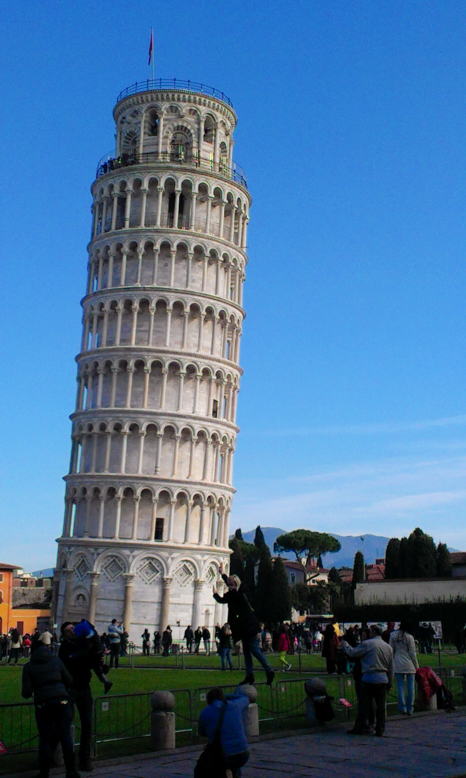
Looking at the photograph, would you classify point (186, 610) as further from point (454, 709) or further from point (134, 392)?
point (454, 709)

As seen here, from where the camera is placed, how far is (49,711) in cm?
1194

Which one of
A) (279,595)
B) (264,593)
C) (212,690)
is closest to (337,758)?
Answer: (212,690)

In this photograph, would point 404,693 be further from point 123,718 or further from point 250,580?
point 250,580

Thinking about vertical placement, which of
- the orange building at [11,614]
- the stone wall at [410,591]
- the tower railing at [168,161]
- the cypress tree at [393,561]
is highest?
the tower railing at [168,161]

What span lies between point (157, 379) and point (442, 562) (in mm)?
39758

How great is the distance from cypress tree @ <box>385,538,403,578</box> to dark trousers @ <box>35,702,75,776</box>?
3203 inches

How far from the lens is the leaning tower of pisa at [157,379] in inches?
2447

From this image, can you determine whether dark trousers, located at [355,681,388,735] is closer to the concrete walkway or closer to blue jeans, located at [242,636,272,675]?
the concrete walkway

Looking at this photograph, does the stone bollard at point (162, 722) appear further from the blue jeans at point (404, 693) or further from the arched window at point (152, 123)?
the arched window at point (152, 123)

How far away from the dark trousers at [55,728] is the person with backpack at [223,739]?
7.74ft

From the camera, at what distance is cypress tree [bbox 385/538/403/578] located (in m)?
90.6

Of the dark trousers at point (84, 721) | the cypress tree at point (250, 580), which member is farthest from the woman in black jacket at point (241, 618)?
the cypress tree at point (250, 580)

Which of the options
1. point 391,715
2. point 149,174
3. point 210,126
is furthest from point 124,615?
point 391,715

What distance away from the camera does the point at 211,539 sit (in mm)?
65500
